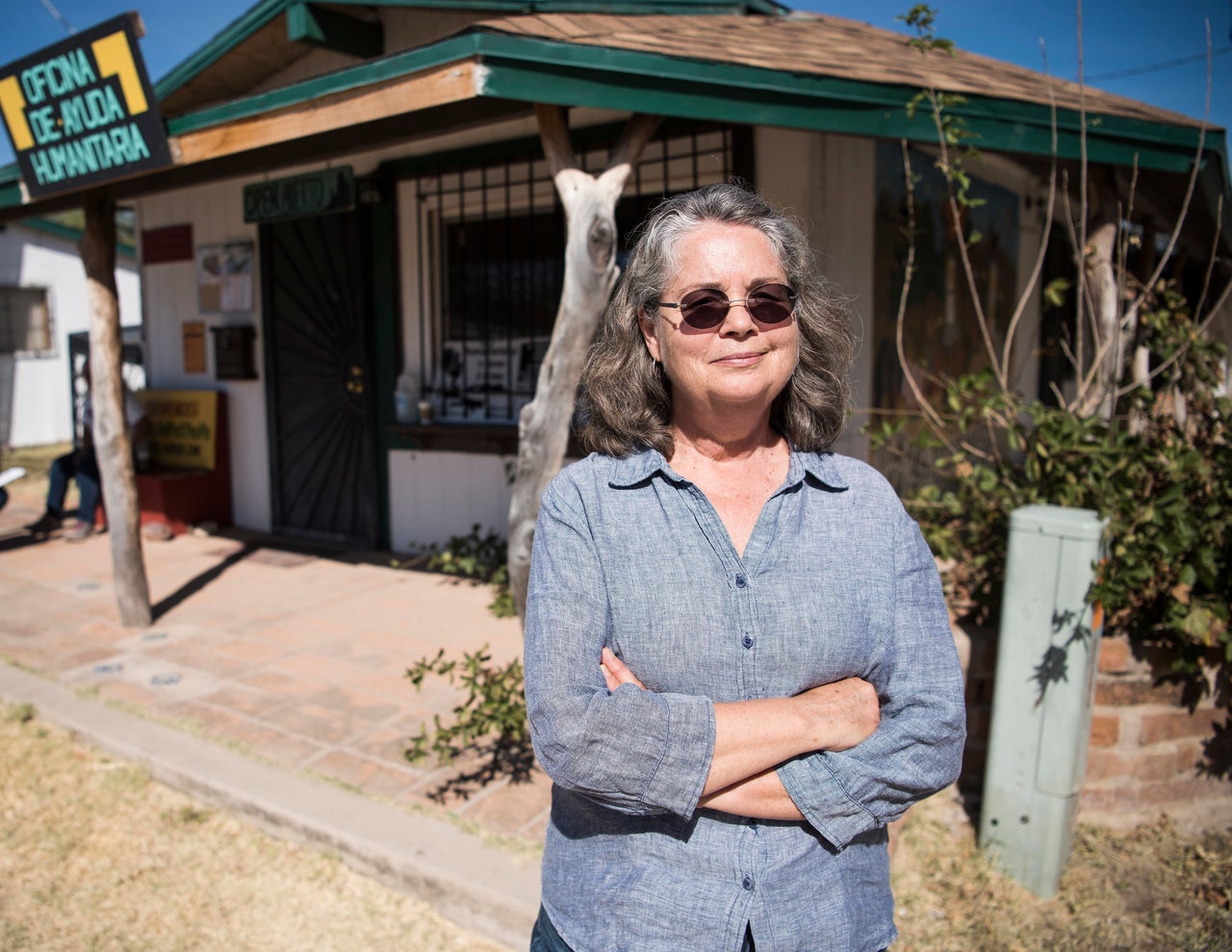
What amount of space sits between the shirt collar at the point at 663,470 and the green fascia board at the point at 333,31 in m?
5.26

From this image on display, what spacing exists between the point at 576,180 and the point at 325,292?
172 inches

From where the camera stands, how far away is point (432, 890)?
8.80 feet

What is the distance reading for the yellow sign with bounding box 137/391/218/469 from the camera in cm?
766

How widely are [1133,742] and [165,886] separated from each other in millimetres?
3151

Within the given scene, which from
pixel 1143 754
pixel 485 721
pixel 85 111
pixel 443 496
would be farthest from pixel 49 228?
pixel 1143 754

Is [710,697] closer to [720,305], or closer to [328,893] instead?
[720,305]

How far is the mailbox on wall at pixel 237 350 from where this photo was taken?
739 centimetres

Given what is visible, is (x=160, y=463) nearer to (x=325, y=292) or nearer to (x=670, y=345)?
(x=325, y=292)

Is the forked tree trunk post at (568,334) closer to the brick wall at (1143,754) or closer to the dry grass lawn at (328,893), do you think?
the dry grass lawn at (328,893)

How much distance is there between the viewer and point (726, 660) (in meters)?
1.43

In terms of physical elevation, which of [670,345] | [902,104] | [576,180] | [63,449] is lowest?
[63,449]

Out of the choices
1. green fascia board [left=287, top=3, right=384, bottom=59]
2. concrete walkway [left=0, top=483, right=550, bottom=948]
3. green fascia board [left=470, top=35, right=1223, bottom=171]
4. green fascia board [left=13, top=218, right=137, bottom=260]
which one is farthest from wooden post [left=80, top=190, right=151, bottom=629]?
green fascia board [left=13, top=218, right=137, bottom=260]

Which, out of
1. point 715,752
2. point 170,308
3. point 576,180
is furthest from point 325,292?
point 715,752

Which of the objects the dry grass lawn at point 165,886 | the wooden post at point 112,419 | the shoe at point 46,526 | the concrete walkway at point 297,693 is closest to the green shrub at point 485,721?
the concrete walkway at point 297,693
